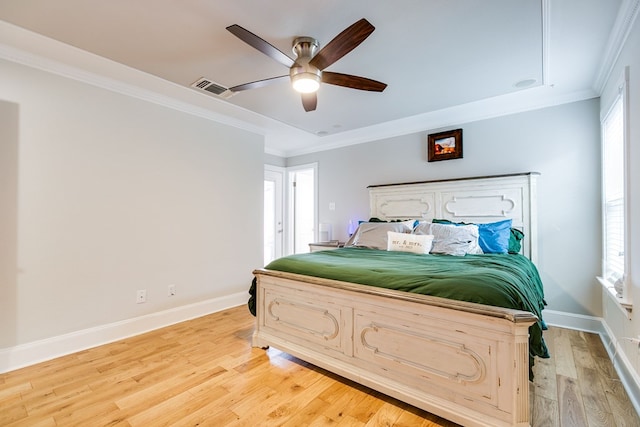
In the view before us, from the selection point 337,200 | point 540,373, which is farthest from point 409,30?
point 337,200

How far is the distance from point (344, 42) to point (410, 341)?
178 cm

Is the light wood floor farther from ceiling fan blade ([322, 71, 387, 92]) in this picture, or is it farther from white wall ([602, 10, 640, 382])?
ceiling fan blade ([322, 71, 387, 92])

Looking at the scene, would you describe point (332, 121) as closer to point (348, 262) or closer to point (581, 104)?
point (348, 262)

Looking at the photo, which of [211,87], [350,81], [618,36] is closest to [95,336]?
[211,87]

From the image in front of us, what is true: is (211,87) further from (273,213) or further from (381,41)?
(273,213)

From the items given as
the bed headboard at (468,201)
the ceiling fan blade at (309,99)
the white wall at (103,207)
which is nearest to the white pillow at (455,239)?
the bed headboard at (468,201)

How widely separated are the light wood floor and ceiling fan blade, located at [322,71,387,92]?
7.02ft

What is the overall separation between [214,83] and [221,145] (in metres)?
1.05

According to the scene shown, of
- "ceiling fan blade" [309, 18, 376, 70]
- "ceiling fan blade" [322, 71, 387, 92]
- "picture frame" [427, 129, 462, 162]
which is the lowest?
"picture frame" [427, 129, 462, 162]

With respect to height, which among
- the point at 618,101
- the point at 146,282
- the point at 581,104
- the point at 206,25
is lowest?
the point at 146,282

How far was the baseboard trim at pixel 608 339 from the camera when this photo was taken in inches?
68.6

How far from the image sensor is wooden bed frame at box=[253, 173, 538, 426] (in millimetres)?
1392

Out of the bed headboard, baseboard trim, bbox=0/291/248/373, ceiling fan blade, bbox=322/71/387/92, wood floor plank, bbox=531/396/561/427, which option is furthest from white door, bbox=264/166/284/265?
wood floor plank, bbox=531/396/561/427

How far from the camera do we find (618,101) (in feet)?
7.18
